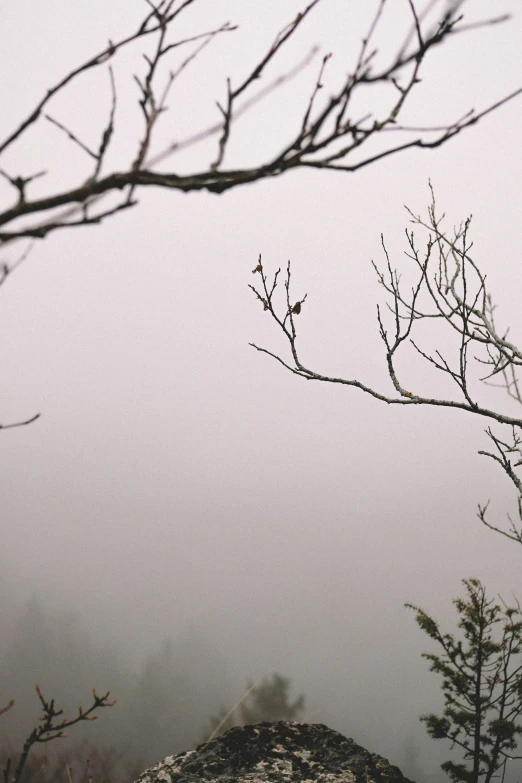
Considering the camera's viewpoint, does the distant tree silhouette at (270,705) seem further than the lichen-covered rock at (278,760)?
Yes

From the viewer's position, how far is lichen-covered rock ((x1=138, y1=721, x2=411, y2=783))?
445 cm

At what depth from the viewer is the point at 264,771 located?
452 centimetres

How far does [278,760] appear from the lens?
4707mm

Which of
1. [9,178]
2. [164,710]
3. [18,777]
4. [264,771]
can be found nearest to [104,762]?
[264,771]

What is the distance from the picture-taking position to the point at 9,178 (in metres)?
1.23

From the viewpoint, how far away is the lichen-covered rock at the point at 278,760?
4.45 m

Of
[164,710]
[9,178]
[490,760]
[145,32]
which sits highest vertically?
[145,32]

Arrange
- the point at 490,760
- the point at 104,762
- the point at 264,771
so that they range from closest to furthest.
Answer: the point at 264,771
the point at 490,760
the point at 104,762

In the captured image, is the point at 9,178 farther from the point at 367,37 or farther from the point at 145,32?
the point at 367,37

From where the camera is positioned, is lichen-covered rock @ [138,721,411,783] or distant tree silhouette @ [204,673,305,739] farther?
distant tree silhouette @ [204,673,305,739]

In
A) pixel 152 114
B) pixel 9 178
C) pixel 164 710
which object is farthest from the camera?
pixel 164 710

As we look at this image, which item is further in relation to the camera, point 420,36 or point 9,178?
point 420,36

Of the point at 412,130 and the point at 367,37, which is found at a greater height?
the point at 367,37

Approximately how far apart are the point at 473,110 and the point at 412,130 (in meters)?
0.18
